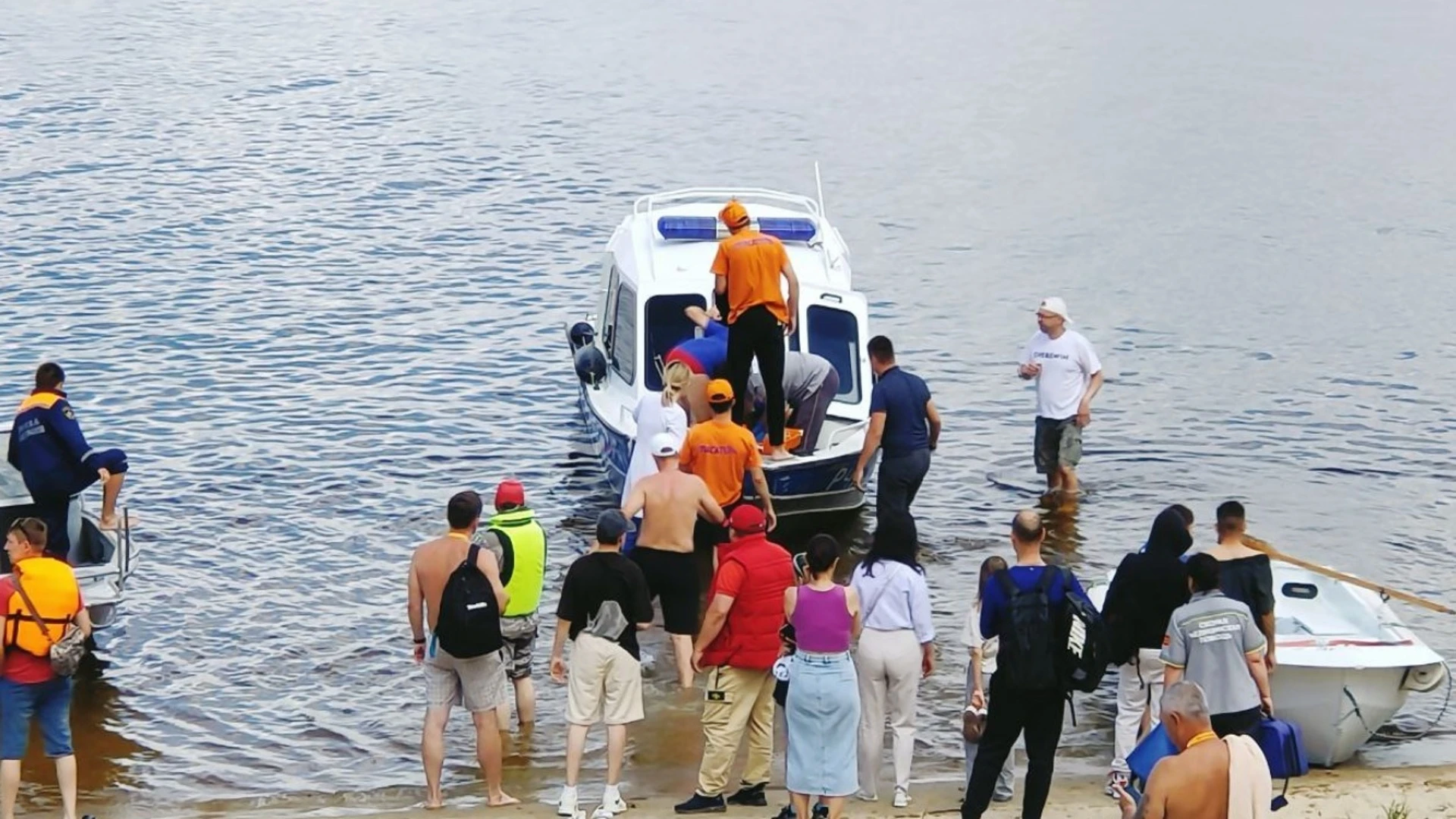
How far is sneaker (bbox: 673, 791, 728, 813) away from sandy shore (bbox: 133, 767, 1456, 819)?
2.4 inches

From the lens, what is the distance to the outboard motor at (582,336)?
1970cm

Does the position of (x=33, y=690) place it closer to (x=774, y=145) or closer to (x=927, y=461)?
(x=927, y=461)

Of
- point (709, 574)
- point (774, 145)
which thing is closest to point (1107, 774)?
point (709, 574)

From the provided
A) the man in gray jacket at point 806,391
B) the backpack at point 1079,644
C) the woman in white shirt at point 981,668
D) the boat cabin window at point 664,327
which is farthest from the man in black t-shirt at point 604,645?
the boat cabin window at point 664,327

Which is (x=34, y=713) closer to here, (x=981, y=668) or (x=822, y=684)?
(x=822, y=684)

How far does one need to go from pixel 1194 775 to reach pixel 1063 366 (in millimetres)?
9423

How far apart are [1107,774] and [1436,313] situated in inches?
672

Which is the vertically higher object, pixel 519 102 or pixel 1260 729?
pixel 519 102

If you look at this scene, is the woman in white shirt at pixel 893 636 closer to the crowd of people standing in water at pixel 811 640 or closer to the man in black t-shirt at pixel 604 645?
the crowd of people standing in water at pixel 811 640

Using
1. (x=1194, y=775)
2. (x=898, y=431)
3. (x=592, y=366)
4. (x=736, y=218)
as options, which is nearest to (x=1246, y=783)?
(x=1194, y=775)

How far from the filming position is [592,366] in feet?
60.7

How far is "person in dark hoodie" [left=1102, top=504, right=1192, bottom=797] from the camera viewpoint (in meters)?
11.3

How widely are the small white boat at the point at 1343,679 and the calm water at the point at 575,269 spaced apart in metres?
1.39

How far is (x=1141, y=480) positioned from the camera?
19.9 meters
